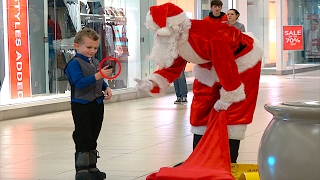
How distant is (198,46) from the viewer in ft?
16.8

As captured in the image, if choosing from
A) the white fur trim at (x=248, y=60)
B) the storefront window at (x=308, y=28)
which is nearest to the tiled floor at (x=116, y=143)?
the white fur trim at (x=248, y=60)

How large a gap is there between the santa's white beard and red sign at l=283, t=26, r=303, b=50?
17.4 m

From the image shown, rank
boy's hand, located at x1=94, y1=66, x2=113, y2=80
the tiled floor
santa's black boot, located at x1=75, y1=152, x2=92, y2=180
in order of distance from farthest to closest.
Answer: the tiled floor → santa's black boot, located at x1=75, y1=152, x2=92, y2=180 → boy's hand, located at x1=94, y1=66, x2=113, y2=80

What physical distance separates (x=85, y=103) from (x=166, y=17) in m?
0.95

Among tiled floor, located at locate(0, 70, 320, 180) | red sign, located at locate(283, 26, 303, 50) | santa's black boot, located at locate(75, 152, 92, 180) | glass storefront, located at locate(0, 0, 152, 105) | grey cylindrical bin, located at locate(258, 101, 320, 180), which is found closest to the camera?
grey cylindrical bin, located at locate(258, 101, 320, 180)

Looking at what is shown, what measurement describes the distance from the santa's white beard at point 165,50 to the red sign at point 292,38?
17379 millimetres

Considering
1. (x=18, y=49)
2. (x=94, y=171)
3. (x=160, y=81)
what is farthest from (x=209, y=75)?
(x=18, y=49)

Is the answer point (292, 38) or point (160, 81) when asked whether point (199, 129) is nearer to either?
point (160, 81)

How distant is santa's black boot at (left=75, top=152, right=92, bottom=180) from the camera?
18.1 feet

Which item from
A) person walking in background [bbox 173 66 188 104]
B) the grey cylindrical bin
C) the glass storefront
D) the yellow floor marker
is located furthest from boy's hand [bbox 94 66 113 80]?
person walking in background [bbox 173 66 188 104]

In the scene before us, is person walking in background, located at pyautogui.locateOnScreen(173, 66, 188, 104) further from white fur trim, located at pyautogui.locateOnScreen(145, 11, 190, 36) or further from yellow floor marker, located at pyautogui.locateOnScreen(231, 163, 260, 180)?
white fur trim, located at pyautogui.locateOnScreen(145, 11, 190, 36)

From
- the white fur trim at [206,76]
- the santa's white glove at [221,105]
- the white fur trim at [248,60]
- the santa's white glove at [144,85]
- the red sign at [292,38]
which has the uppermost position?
the red sign at [292,38]

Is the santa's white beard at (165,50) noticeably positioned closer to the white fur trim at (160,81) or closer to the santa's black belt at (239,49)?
the white fur trim at (160,81)

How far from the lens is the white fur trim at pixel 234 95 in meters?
5.17
